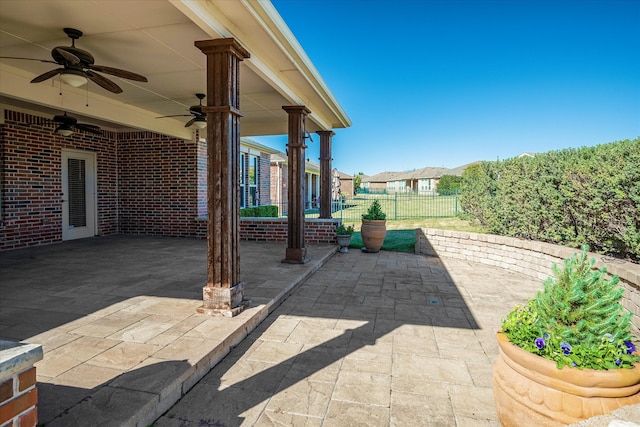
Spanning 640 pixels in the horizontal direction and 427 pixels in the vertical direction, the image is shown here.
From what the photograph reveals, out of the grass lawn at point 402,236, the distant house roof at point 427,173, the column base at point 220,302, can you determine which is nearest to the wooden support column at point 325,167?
the grass lawn at point 402,236

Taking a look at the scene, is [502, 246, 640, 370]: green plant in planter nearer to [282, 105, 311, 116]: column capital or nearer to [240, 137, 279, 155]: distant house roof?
[282, 105, 311, 116]: column capital

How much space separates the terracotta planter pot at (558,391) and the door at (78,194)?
9.15 metres

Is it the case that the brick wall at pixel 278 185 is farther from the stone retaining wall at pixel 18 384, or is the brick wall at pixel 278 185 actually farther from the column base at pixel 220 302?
the stone retaining wall at pixel 18 384

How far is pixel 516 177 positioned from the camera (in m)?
6.28

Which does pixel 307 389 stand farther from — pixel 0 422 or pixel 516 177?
pixel 516 177

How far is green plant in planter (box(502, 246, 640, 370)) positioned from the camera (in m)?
1.66

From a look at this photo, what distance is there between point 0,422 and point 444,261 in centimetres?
686

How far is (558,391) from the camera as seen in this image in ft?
5.42

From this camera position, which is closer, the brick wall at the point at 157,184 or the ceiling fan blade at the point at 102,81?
the ceiling fan blade at the point at 102,81

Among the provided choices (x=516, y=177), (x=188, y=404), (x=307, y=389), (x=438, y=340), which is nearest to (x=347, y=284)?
(x=438, y=340)

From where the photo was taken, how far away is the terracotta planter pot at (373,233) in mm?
7656

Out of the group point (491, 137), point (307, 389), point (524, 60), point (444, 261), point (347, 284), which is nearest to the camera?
point (307, 389)

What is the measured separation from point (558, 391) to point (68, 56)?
4695mm

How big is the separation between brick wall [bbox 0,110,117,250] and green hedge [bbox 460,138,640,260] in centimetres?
924
